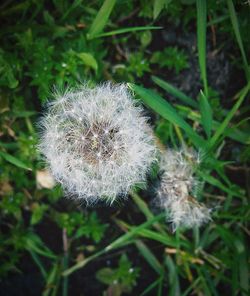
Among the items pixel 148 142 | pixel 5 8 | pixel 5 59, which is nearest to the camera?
pixel 148 142

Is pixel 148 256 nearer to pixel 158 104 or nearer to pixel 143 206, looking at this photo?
pixel 143 206

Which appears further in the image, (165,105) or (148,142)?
(148,142)

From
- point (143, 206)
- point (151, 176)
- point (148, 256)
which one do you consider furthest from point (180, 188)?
point (148, 256)

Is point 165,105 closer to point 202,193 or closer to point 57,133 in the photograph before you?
point 57,133

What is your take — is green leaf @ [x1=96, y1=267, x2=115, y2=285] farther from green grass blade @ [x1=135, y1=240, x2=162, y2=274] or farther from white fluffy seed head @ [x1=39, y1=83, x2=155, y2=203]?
white fluffy seed head @ [x1=39, y1=83, x2=155, y2=203]

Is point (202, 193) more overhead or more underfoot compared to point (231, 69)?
more underfoot

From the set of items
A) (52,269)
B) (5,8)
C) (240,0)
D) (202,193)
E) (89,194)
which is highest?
(240,0)

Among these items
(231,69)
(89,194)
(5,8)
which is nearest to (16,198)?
(89,194)
